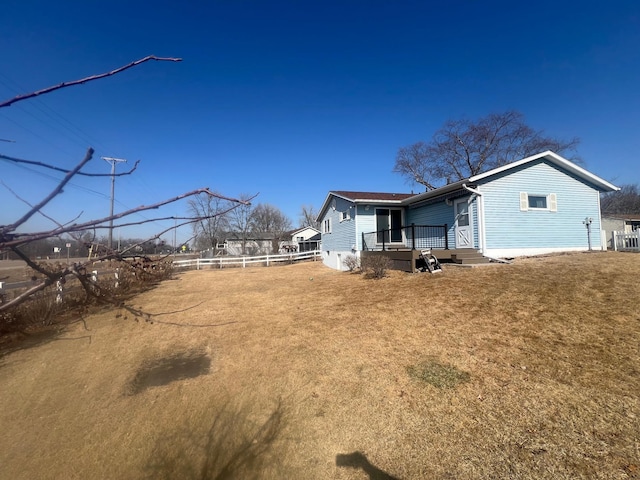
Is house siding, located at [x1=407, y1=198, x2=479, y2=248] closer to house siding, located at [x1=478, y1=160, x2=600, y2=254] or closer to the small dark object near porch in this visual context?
house siding, located at [x1=478, y1=160, x2=600, y2=254]

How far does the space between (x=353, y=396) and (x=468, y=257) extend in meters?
9.07

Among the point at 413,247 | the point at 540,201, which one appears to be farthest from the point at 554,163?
the point at 413,247

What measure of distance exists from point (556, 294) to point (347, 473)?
597 centimetres

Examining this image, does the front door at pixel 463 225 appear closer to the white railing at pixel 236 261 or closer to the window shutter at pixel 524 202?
the window shutter at pixel 524 202

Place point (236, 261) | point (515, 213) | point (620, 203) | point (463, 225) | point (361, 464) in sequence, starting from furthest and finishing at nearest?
point (620, 203) → point (236, 261) → point (463, 225) → point (515, 213) → point (361, 464)

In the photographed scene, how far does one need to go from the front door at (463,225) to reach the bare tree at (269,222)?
40.9m

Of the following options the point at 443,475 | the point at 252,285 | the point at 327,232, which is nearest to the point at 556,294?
the point at 443,475

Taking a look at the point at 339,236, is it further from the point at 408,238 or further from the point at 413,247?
the point at 413,247

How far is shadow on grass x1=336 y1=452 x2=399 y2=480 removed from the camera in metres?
2.72

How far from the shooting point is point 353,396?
3871 millimetres

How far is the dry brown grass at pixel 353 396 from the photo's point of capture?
2.88 m

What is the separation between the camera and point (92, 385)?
4523 mm

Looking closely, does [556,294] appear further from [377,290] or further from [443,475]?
[443,475]

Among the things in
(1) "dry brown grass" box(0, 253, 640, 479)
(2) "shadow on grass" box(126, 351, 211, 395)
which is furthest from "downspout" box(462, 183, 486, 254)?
(2) "shadow on grass" box(126, 351, 211, 395)
